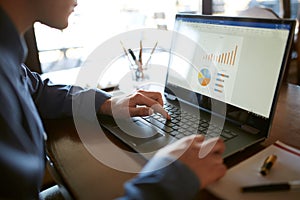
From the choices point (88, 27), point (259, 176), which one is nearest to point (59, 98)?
point (259, 176)

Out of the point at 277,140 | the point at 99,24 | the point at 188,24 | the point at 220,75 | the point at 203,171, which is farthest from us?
the point at 99,24

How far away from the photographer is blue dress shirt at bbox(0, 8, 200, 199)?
0.48 metres

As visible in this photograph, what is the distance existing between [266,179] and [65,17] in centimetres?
66

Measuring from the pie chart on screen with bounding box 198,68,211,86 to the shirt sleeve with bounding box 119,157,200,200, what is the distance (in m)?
0.39

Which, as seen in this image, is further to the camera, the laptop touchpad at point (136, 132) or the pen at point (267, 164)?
the laptop touchpad at point (136, 132)

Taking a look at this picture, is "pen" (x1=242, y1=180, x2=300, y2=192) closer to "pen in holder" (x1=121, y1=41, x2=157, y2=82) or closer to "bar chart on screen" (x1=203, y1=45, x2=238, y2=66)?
"bar chart on screen" (x1=203, y1=45, x2=238, y2=66)

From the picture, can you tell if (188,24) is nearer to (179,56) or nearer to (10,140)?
(179,56)

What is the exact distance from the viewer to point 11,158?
21.0 inches

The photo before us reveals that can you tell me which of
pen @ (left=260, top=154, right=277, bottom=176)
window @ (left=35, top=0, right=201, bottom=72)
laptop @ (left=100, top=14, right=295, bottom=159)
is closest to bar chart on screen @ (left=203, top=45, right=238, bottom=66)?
laptop @ (left=100, top=14, right=295, bottom=159)

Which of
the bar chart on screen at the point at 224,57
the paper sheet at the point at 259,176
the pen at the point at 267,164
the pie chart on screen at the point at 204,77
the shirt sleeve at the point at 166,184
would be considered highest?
the bar chart on screen at the point at 224,57

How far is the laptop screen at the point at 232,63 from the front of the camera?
0.67 metres

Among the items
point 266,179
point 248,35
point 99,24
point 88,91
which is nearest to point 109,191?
point 266,179

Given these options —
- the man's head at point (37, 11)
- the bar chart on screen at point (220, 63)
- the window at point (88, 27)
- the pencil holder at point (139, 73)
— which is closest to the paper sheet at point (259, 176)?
the bar chart on screen at point (220, 63)

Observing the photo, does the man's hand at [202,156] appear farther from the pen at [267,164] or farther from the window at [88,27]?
the window at [88,27]
